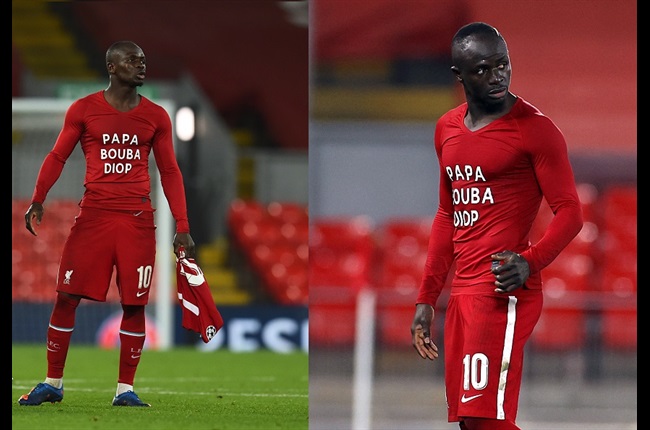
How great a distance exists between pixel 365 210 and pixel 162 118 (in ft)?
26.8

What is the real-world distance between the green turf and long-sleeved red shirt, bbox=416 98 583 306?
5.91ft

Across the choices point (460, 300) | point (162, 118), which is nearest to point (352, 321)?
point (162, 118)

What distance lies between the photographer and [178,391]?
7242 mm

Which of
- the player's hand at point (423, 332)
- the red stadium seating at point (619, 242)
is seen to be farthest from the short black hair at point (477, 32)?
the red stadium seating at point (619, 242)

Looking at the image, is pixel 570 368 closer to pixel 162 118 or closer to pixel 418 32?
pixel 162 118

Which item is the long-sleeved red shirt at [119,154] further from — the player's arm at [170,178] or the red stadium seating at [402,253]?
the red stadium seating at [402,253]

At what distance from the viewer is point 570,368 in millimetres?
8094

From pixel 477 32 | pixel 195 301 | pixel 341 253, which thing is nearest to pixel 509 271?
pixel 477 32

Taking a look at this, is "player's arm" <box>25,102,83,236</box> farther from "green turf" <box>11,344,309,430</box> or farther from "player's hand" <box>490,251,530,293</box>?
"player's hand" <box>490,251,530,293</box>

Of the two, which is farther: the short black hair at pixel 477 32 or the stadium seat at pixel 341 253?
the stadium seat at pixel 341 253

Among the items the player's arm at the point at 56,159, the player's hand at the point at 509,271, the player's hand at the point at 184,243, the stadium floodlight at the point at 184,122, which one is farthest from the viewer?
the stadium floodlight at the point at 184,122

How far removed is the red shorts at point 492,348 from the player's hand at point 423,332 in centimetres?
22

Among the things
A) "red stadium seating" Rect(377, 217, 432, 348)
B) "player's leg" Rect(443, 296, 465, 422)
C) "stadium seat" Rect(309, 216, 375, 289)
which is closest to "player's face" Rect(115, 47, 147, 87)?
"player's leg" Rect(443, 296, 465, 422)

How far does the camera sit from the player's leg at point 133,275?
18.6 ft
